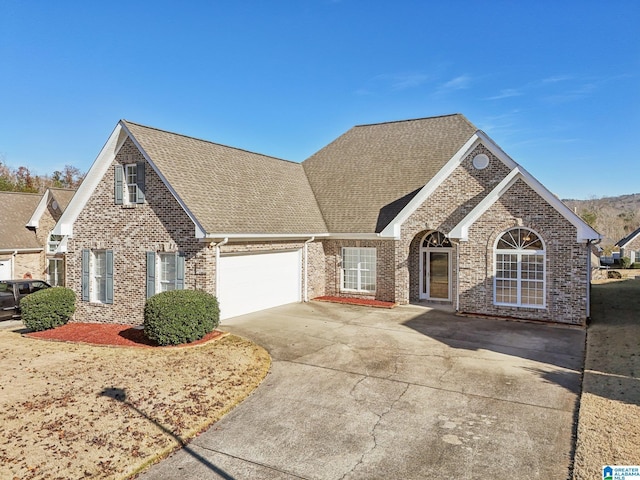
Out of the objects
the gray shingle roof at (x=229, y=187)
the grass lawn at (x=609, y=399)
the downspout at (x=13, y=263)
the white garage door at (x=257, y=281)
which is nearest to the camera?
the grass lawn at (x=609, y=399)

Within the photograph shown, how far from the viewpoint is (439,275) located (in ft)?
60.7

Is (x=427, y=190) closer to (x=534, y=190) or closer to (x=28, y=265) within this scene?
(x=534, y=190)

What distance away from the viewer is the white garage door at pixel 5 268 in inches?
962

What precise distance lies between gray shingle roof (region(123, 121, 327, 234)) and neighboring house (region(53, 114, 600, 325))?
0.06 m

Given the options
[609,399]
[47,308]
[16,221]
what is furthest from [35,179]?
[609,399]

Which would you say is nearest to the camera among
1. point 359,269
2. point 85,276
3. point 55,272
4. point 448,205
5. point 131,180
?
point 131,180

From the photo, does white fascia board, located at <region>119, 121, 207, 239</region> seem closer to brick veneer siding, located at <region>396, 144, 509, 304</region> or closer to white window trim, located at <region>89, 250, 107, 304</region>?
white window trim, located at <region>89, 250, 107, 304</region>

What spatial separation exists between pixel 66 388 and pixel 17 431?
1.97 metres

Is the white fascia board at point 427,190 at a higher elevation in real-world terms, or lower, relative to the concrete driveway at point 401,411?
higher

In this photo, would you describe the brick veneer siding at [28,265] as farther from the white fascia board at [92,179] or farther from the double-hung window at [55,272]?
the white fascia board at [92,179]

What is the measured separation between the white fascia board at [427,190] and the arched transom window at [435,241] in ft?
5.22

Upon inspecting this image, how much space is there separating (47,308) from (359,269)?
12.2 m

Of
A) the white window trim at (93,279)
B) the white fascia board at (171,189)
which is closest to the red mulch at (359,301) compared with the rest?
the white fascia board at (171,189)

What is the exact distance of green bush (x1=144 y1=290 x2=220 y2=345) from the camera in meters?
12.0
